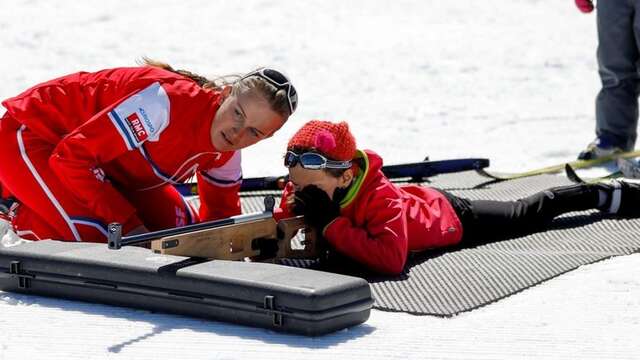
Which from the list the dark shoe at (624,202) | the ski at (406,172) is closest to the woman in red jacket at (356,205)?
the dark shoe at (624,202)

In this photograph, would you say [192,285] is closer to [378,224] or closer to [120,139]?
[120,139]

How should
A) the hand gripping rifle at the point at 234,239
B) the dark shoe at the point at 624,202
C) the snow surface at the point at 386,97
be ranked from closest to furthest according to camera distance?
1. the snow surface at the point at 386,97
2. the hand gripping rifle at the point at 234,239
3. the dark shoe at the point at 624,202

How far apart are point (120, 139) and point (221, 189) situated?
73 cm

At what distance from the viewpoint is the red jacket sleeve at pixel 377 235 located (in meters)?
4.42

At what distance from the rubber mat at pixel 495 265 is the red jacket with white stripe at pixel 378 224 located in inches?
2.8

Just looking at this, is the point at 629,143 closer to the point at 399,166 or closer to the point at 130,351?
the point at 399,166

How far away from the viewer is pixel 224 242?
13.9 feet

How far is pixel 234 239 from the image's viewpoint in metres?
4.34

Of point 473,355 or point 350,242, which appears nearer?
point 473,355

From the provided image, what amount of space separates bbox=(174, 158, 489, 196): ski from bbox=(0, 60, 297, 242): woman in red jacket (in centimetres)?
125

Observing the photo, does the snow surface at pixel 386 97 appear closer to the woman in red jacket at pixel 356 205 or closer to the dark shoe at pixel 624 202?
the woman in red jacket at pixel 356 205

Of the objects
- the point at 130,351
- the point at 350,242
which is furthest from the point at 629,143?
the point at 130,351

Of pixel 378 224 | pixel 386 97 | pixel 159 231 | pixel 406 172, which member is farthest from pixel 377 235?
pixel 386 97

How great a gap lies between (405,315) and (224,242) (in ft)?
2.50
